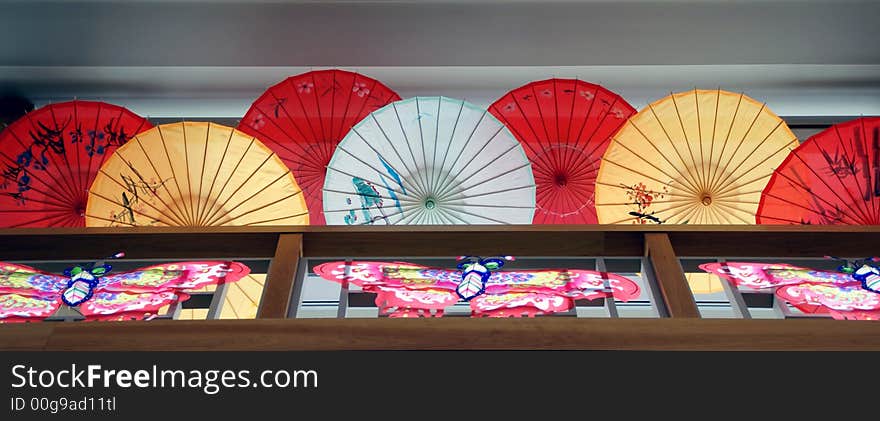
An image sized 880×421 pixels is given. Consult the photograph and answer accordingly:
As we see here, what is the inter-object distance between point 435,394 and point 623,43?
282cm

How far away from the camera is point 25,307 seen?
1.98m

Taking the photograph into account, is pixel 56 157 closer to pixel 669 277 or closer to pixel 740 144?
pixel 669 277

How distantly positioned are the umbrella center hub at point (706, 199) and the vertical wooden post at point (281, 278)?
1.69 meters

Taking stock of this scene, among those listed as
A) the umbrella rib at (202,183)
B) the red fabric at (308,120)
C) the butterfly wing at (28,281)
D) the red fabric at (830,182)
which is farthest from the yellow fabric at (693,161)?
the butterfly wing at (28,281)

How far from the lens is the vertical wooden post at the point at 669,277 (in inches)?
71.9

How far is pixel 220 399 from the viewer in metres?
1.60

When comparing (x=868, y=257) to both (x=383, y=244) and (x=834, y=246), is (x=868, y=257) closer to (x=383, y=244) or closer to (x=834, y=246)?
(x=834, y=246)

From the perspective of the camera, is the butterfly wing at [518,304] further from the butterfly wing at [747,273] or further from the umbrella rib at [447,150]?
the umbrella rib at [447,150]

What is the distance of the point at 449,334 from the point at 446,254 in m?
0.55

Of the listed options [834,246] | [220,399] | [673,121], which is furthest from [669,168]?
[220,399]

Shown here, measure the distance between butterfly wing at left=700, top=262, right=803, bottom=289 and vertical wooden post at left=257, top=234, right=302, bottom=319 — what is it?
1.05 metres

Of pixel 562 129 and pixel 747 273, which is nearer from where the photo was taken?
pixel 747 273

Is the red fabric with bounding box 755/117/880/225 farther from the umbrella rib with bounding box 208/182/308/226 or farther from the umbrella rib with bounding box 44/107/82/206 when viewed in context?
the umbrella rib with bounding box 44/107/82/206

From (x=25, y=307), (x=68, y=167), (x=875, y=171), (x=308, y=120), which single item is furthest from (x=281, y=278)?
(x=875, y=171)
